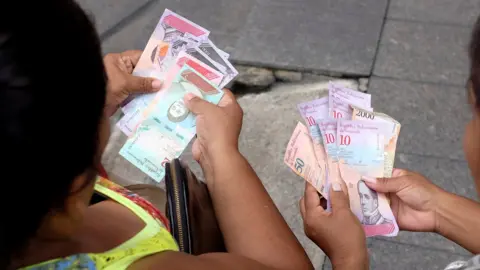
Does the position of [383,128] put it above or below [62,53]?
below

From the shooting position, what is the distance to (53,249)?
98 centimetres

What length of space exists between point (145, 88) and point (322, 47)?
4.51ft

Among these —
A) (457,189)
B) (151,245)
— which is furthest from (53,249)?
(457,189)

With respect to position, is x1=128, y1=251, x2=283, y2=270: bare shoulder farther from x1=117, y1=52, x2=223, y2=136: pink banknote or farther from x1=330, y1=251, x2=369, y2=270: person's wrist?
x1=117, y1=52, x2=223, y2=136: pink banknote

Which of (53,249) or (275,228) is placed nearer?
(53,249)

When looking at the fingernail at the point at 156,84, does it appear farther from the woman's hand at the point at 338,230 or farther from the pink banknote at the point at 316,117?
the woman's hand at the point at 338,230

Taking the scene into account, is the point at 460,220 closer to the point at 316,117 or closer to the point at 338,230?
the point at 338,230

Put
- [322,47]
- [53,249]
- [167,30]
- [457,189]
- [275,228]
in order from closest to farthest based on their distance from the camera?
1. [53,249]
2. [275,228]
3. [167,30]
4. [457,189]
5. [322,47]

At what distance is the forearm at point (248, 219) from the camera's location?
4.42 ft

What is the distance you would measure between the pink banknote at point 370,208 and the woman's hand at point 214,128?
13.0 inches

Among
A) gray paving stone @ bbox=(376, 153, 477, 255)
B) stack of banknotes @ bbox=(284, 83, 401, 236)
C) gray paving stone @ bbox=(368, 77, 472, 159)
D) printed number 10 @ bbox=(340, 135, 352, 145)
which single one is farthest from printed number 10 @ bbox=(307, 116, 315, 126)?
gray paving stone @ bbox=(368, 77, 472, 159)

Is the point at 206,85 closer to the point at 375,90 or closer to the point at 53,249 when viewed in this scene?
the point at 53,249

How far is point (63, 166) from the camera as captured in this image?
80cm

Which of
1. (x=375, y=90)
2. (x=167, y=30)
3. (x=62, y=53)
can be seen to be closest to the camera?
(x=62, y=53)
